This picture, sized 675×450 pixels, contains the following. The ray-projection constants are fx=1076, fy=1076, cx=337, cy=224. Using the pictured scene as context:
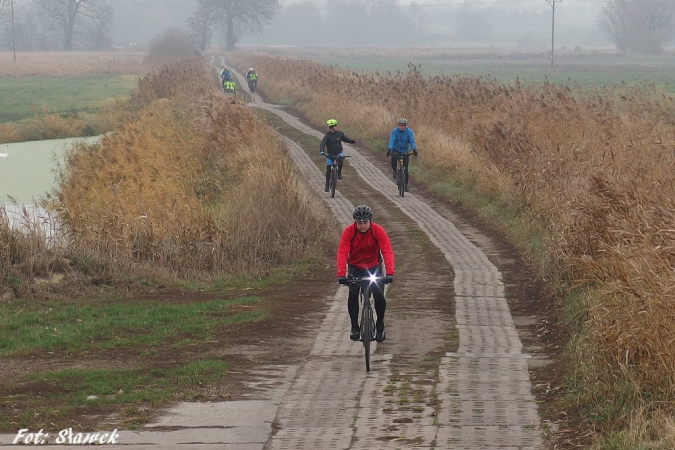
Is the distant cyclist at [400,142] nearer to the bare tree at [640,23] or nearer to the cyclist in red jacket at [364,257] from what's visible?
the cyclist in red jacket at [364,257]

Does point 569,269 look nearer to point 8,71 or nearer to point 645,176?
point 645,176

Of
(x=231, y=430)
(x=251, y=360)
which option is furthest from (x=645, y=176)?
(x=231, y=430)

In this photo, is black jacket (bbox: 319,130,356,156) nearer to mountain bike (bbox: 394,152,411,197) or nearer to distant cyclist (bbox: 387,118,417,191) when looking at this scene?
distant cyclist (bbox: 387,118,417,191)

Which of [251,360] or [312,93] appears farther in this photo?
[312,93]

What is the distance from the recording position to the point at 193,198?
837 inches

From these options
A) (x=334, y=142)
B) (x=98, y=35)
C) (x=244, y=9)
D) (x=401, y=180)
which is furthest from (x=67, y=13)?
(x=401, y=180)

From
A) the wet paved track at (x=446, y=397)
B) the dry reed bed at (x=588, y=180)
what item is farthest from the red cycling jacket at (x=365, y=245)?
the dry reed bed at (x=588, y=180)

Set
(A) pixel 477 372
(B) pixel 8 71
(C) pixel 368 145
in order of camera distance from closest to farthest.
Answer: (A) pixel 477 372 → (C) pixel 368 145 → (B) pixel 8 71

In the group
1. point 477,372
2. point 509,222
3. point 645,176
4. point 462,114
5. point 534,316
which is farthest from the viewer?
point 462,114

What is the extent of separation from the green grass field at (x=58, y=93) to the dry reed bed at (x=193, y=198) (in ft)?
55.5

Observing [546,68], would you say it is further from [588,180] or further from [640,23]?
[588,180]

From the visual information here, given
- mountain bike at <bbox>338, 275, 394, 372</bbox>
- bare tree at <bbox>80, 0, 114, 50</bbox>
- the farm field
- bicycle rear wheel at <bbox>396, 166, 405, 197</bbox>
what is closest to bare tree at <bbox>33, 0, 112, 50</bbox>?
bare tree at <bbox>80, 0, 114, 50</bbox>

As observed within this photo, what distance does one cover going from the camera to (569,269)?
13547 mm

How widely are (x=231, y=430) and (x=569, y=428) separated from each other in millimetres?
2616
